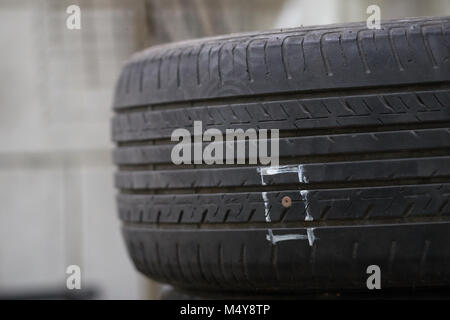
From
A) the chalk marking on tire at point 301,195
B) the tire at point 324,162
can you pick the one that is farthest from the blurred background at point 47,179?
the chalk marking on tire at point 301,195

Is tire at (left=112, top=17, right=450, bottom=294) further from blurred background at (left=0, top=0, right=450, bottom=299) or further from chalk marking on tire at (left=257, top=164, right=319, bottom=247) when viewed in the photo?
blurred background at (left=0, top=0, right=450, bottom=299)

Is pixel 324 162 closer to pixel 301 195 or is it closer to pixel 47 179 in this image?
pixel 301 195

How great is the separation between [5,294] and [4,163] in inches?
31.7

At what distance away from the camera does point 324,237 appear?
5.59 feet

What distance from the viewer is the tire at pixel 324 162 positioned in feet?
5.44

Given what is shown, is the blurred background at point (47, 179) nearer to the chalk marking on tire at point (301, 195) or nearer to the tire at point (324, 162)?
the tire at point (324, 162)

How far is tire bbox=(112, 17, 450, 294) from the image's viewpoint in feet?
5.44

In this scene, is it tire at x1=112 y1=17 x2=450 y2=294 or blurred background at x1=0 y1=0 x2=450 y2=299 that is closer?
tire at x1=112 y1=17 x2=450 y2=294

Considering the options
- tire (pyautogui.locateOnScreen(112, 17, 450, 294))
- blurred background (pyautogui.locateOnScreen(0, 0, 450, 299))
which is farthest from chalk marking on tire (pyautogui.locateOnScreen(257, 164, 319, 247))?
blurred background (pyautogui.locateOnScreen(0, 0, 450, 299))

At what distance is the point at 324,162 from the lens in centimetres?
169

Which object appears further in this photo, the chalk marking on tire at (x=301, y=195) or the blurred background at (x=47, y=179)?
the blurred background at (x=47, y=179)

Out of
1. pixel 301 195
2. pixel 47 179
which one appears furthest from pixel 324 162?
pixel 47 179

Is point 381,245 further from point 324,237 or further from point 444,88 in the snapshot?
point 444,88
